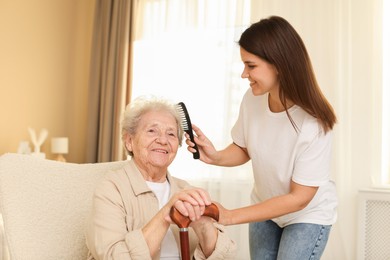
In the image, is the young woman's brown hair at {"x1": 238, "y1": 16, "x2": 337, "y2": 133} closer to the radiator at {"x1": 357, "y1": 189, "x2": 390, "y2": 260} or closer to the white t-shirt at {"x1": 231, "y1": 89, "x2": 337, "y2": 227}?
the white t-shirt at {"x1": 231, "y1": 89, "x2": 337, "y2": 227}

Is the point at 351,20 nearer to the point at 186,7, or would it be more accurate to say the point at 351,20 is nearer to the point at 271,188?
the point at 186,7

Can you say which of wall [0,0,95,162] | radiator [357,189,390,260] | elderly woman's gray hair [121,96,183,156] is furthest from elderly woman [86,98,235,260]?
wall [0,0,95,162]

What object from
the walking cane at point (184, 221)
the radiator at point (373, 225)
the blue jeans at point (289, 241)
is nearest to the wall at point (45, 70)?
the radiator at point (373, 225)

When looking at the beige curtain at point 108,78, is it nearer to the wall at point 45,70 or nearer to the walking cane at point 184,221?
the wall at point 45,70

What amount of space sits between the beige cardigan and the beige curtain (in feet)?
11.1

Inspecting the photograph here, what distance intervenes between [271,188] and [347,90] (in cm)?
228

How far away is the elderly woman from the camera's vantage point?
1.46 meters

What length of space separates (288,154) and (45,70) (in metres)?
4.03

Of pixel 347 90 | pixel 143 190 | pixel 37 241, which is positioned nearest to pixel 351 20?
pixel 347 90

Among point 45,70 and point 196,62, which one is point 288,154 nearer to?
point 196,62

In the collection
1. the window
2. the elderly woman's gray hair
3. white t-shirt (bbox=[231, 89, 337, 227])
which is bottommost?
white t-shirt (bbox=[231, 89, 337, 227])

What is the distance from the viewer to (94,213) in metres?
1.59

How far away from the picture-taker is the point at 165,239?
1759mm

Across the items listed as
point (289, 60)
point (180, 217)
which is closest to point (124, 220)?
point (180, 217)
